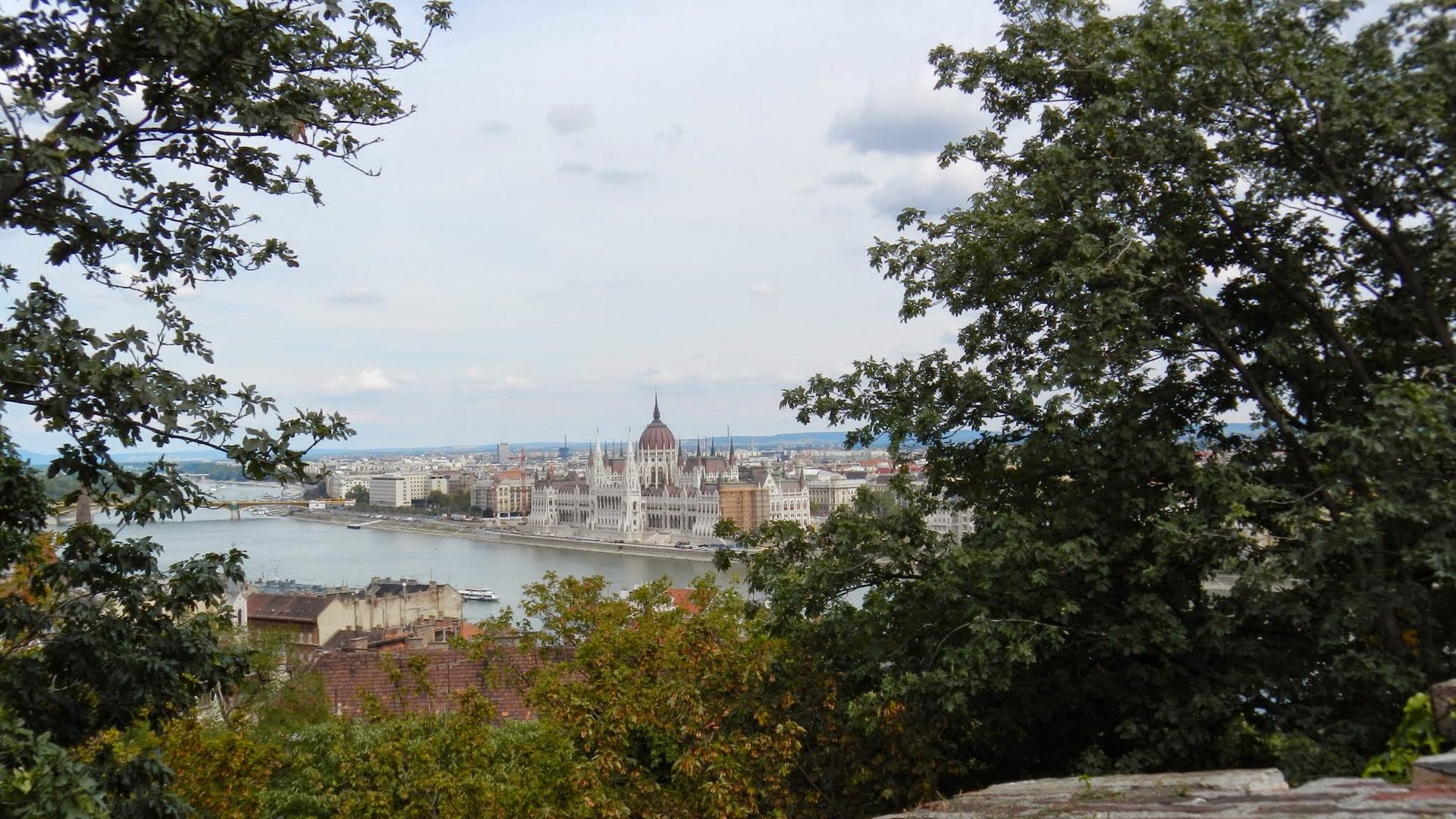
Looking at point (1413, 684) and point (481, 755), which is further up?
point (1413, 684)

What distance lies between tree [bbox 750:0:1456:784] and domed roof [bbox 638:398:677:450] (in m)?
95.6

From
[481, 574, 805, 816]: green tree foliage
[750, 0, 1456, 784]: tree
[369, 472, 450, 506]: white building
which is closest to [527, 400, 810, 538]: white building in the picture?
[369, 472, 450, 506]: white building

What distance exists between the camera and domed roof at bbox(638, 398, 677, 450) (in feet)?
333

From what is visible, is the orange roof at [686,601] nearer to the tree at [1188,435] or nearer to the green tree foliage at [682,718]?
the green tree foliage at [682,718]

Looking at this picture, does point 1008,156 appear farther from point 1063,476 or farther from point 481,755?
point 481,755

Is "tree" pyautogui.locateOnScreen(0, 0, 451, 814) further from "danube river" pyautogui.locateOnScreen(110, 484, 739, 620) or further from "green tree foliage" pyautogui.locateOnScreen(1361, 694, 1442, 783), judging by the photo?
"danube river" pyautogui.locateOnScreen(110, 484, 739, 620)

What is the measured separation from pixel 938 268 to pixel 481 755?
410 cm

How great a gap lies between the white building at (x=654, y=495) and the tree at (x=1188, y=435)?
2615 inches

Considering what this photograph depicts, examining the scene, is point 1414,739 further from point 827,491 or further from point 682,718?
point 827,491

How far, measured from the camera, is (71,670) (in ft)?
12.2

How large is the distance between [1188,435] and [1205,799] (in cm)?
340

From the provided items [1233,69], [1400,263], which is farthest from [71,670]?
[1400,263]

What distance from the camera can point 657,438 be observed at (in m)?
102

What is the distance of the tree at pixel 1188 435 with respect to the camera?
4426 millimetres
